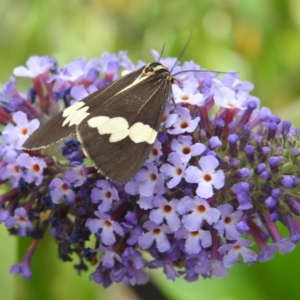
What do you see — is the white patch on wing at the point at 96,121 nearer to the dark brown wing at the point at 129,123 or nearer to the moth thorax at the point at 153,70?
the dark brown wing at the point at 129,123

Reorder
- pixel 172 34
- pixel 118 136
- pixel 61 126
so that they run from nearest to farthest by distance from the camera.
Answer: pixel 118 136 < pixel 61 126 < pixel 172 34

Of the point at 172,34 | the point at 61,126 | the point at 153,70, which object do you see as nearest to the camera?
the point at 61,126

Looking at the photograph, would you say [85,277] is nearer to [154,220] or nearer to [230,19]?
[154,220]

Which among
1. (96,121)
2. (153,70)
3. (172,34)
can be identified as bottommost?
(96,121)

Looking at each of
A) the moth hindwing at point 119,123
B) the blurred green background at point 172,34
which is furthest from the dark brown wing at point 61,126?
the blurred green background at point 172,34

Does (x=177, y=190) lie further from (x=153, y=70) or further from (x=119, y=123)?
(x=153, y=70)

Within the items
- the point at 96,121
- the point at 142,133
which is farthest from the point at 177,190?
the point at 96,121

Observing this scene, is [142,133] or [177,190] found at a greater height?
[142,133]

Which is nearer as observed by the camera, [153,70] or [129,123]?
[129,123]
